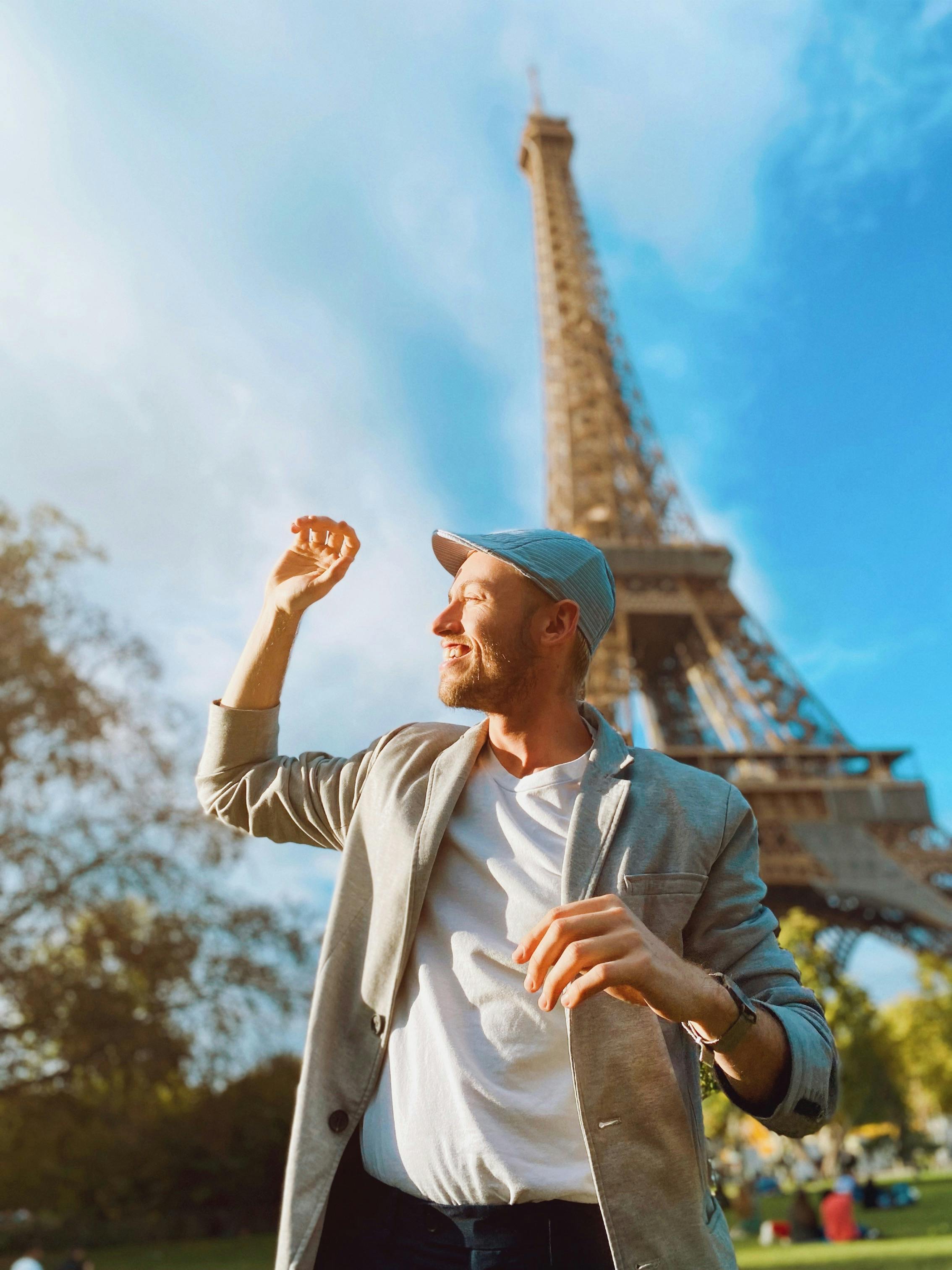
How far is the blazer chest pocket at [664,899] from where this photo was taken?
1845mm

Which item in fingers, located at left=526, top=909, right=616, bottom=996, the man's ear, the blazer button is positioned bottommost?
the blazer button

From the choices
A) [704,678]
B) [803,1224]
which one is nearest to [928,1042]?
[704,678]

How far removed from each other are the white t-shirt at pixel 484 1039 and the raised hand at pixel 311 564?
1.95 feet

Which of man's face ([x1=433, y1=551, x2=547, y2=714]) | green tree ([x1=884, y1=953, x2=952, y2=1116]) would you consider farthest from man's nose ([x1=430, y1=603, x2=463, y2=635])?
green tree ([x1=884, y1=953, x2=952, y2=1116])

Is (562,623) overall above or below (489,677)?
above

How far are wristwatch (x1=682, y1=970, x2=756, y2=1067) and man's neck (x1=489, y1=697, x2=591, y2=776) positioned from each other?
681 millimetres

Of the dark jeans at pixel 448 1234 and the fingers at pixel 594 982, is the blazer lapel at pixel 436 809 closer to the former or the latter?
the dark jeans at pixel 448 1234

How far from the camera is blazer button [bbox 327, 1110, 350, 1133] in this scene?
1.89 meters

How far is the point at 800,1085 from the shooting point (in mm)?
1666

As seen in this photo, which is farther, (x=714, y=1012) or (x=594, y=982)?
(x=714, y=1012)

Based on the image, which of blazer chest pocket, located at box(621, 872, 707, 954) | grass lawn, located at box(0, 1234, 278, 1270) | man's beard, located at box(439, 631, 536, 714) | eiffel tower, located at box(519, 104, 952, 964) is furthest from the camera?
eiffel tower, located at box(519, 104, 952, 964)

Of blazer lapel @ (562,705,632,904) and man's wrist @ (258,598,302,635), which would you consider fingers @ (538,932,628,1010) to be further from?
man's wrist @ (258,598,302,635)

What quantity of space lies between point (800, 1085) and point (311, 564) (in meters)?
1.52

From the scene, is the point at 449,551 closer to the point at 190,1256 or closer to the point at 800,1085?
the point at 800,1085
